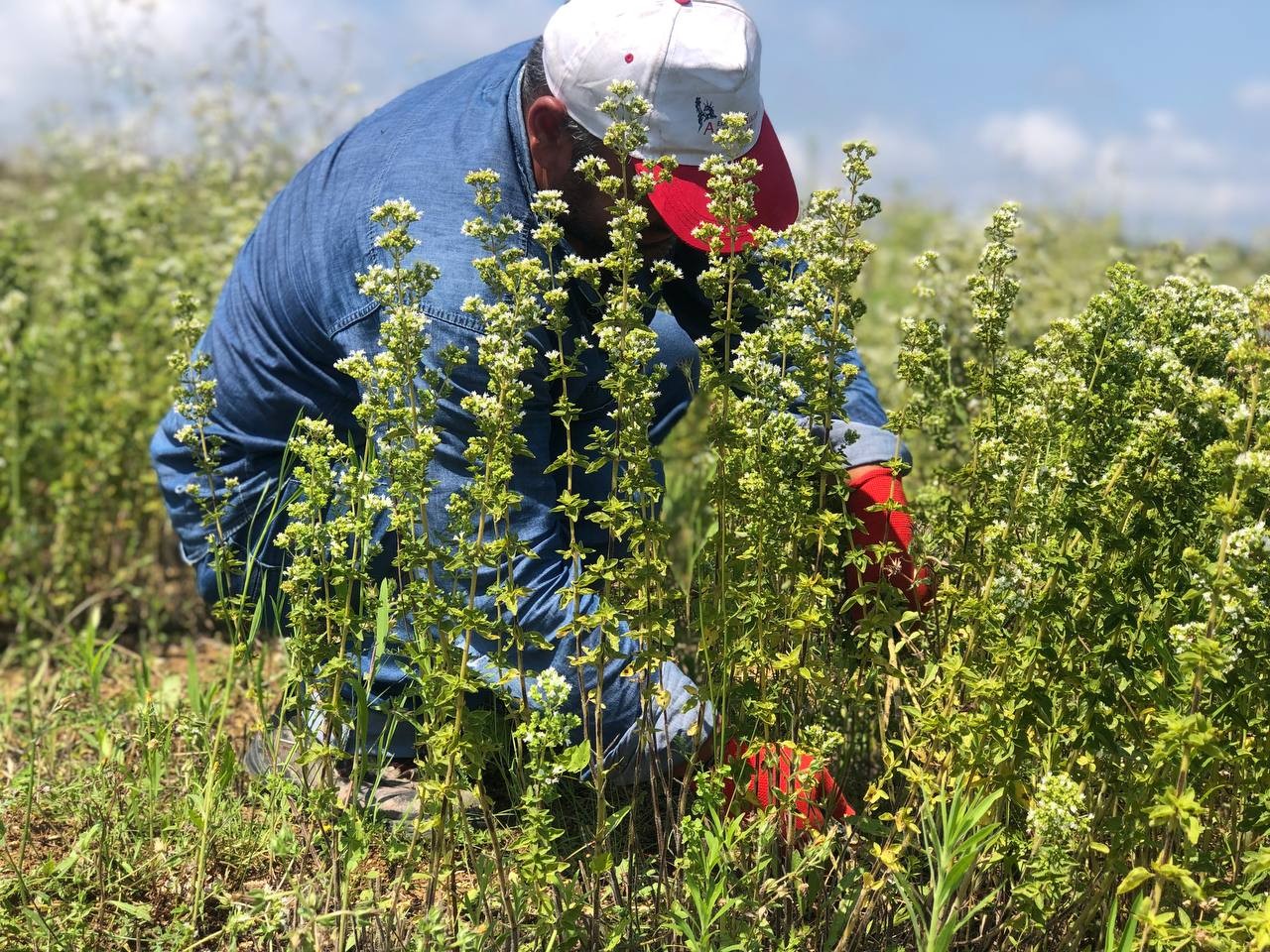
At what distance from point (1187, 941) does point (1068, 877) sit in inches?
9.1

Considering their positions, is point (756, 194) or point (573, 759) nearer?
point (573, 759)

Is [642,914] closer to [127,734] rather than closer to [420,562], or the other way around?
[420,562]

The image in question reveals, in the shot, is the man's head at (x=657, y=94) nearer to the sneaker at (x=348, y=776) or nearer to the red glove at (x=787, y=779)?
the red glove at (x=787, y=779)

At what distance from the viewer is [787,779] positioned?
2.30 meters

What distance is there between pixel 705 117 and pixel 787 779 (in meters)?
1.30

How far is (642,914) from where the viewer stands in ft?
7.48

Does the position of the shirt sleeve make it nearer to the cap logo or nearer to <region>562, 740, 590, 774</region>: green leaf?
<region>562, 740, 590, 774</region>: green leaf

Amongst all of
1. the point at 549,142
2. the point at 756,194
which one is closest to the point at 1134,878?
the point at 756,194

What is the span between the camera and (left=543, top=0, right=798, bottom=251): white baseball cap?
2561mm

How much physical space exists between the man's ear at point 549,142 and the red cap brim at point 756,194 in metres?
0.19

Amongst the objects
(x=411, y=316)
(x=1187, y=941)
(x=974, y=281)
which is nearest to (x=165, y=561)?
(x=411, y=316)

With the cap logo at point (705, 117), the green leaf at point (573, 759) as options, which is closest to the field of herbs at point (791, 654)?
the green leaf at point (573, 759)

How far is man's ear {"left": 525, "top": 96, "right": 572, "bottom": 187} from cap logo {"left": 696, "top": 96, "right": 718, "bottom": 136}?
0.92 ft

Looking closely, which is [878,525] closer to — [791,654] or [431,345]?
[791,654]
